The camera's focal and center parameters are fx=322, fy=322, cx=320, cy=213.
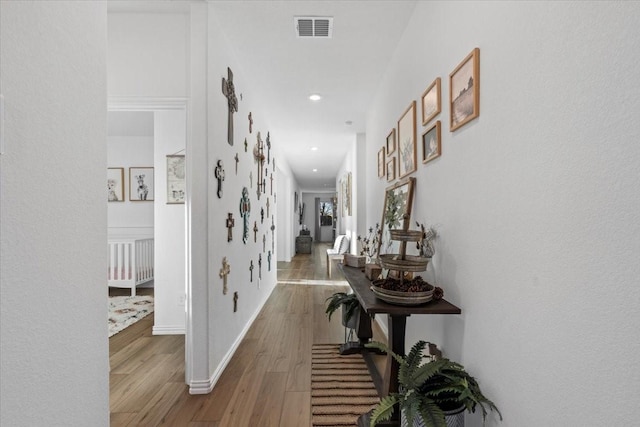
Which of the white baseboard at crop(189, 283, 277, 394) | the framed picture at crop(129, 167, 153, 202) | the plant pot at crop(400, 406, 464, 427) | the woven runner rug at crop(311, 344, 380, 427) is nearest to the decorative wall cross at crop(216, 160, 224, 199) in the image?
the white baseboard at crop(189, 283, 277, 394)

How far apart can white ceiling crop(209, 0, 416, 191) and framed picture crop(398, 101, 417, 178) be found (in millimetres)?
672

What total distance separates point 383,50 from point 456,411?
8.39ft

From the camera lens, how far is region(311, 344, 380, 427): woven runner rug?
72.5 inches

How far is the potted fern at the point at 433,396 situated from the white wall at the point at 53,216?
1003 mm

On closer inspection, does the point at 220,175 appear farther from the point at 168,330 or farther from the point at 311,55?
the point at 168,330

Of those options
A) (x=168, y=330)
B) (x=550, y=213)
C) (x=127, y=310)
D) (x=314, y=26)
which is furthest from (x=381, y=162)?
(x=127, y=310)

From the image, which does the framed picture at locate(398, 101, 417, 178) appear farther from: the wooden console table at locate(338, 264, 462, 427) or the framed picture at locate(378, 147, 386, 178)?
the wooden console table at locate(338, 264, 462, 427)

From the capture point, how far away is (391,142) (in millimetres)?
2820

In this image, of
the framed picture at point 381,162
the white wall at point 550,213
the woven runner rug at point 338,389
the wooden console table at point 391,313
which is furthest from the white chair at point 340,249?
the white wall at point 550,213

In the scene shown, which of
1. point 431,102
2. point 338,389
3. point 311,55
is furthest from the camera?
point 311,55

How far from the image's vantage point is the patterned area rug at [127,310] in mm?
3455

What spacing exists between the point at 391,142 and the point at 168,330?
283 cm

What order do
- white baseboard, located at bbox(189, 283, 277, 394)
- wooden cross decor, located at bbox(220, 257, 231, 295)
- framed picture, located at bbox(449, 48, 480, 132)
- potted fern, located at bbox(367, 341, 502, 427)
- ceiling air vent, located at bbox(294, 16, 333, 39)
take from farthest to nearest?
1. wooden cross decor, located at bbox(220, 257, 231, 295)
2. ceiling air vent, located at bbox(294, 16, 333, 39)
3. white baseboard, located at bbox(189, 283, 277, 394)
4. framed picture, located at bbox(449, 48, 480, 132)
5. potted fern, located at bbox(367, 341, 502, 427)

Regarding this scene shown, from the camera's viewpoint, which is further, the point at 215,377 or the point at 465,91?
the point at 215,377
